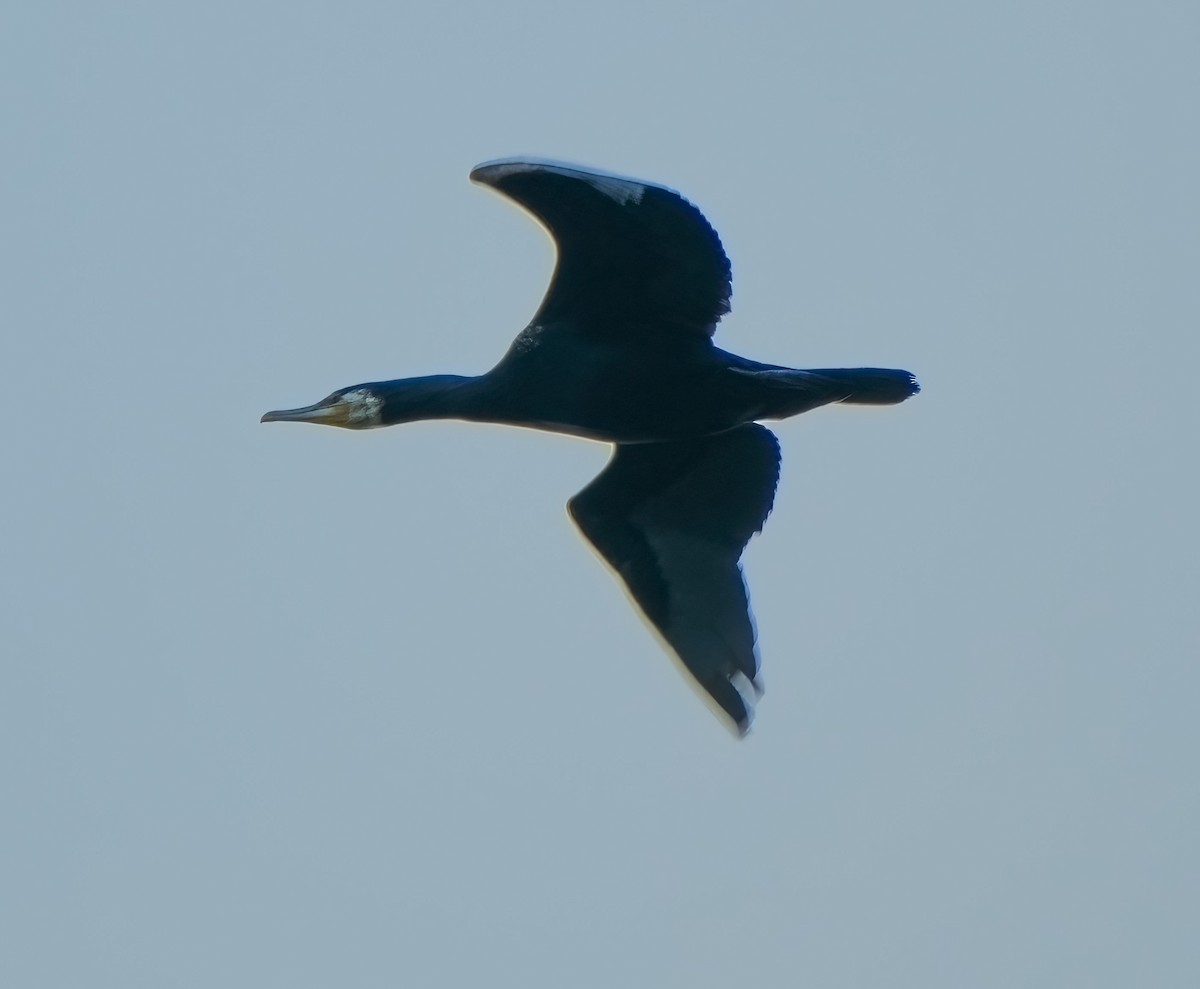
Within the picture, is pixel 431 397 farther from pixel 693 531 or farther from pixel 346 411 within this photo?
pixel 693 531

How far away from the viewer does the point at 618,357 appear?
11.6m

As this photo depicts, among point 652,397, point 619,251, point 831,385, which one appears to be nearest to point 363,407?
point 652,397

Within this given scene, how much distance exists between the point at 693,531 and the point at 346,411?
6.05 ft

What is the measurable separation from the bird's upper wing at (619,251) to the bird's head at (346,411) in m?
1.08

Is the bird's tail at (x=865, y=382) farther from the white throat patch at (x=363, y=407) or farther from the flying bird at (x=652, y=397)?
the white throat patch at (x=363, y=407)

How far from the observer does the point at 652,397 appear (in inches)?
458

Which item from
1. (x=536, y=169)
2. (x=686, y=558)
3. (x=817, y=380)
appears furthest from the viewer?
(x=686, y=558)

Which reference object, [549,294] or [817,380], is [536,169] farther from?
[817,380]

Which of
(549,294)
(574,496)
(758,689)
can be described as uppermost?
(549,294)

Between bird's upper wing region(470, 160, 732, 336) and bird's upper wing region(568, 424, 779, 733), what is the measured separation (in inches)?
37.1

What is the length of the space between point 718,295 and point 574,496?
1625mm

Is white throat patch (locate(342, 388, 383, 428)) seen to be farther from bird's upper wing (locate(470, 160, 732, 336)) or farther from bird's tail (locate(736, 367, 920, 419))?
bird's tail (locate(736, 367, 920, 419))

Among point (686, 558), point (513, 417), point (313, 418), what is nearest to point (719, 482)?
point (686, 558)

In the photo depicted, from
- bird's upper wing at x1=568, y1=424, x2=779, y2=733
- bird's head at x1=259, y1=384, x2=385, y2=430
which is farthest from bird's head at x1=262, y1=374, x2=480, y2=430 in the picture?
bird's upper wing at x1=568, y1=424, x2=779, y2=733
